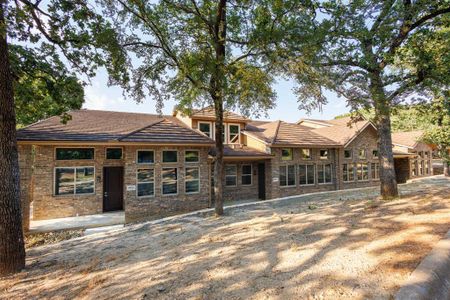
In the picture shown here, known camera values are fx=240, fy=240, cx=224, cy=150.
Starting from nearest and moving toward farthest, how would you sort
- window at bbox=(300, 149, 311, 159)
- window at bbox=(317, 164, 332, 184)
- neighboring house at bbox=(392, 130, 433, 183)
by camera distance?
window at bbox=(300, 149, 311, 159)
window at bbox=(317, 164, 332, 184)
neighboring house at bbox=(392, 130, 433, 183)

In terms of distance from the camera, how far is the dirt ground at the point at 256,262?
363 cm

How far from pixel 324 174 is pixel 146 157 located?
43.5ft

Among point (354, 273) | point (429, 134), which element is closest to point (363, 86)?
point (354, 273)

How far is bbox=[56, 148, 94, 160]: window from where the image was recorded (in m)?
11.9

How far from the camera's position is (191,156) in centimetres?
1331

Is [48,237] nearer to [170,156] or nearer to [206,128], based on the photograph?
[170,156]

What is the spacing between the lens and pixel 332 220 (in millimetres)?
7168

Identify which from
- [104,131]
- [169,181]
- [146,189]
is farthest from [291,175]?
[104,131]

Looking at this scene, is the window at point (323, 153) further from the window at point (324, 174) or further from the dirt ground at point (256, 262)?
the dirt ground at point (256, 262)

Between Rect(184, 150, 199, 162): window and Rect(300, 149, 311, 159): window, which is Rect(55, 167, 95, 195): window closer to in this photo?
Rect(184, 150, 199, 162): window

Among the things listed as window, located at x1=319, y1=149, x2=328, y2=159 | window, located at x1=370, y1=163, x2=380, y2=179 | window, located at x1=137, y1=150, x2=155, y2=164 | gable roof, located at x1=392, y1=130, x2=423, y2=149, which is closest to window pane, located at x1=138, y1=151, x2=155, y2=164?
window, located at x1=137, y1=150, x2=155, y2=164

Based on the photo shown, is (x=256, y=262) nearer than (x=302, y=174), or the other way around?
(x=256, y=262)

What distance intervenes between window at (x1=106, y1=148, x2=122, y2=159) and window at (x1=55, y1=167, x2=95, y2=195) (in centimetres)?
106

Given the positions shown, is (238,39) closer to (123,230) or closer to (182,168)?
(182,168)
